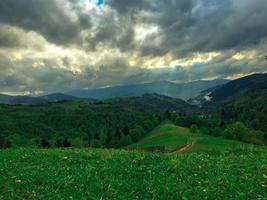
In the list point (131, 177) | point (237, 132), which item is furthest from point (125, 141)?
point (131, 177)

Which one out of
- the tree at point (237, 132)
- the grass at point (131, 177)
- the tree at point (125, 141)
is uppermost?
the grass at point (131, 177)

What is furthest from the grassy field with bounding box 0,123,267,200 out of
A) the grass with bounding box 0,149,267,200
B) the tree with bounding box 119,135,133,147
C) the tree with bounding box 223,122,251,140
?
the tree with bounding box 119,135,133,147

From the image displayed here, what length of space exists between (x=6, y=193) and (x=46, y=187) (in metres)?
1.61

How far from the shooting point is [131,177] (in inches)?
631

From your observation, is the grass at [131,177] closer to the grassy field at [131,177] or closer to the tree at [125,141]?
the grassy field at [131,177]

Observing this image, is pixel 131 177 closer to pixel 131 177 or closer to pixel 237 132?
pixel 131 177

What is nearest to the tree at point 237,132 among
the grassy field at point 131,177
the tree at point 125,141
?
the tree at point 125,141

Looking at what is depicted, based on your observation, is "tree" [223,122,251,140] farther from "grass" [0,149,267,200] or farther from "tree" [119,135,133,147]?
"grass" [0,149,267,200]

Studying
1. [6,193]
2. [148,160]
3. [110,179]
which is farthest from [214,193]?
[6,193]

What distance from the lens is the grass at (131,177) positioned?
13.3m

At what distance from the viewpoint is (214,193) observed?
13164 millimetres

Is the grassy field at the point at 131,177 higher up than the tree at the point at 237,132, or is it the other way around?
the grassy field at the point at 131,177

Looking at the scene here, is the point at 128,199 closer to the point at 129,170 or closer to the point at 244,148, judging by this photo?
the point at 129,170

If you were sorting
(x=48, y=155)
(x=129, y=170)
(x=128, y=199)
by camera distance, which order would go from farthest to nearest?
1. (x=48, y=155)
2. (x=129, y=170)
3. (x=128, y=199)
